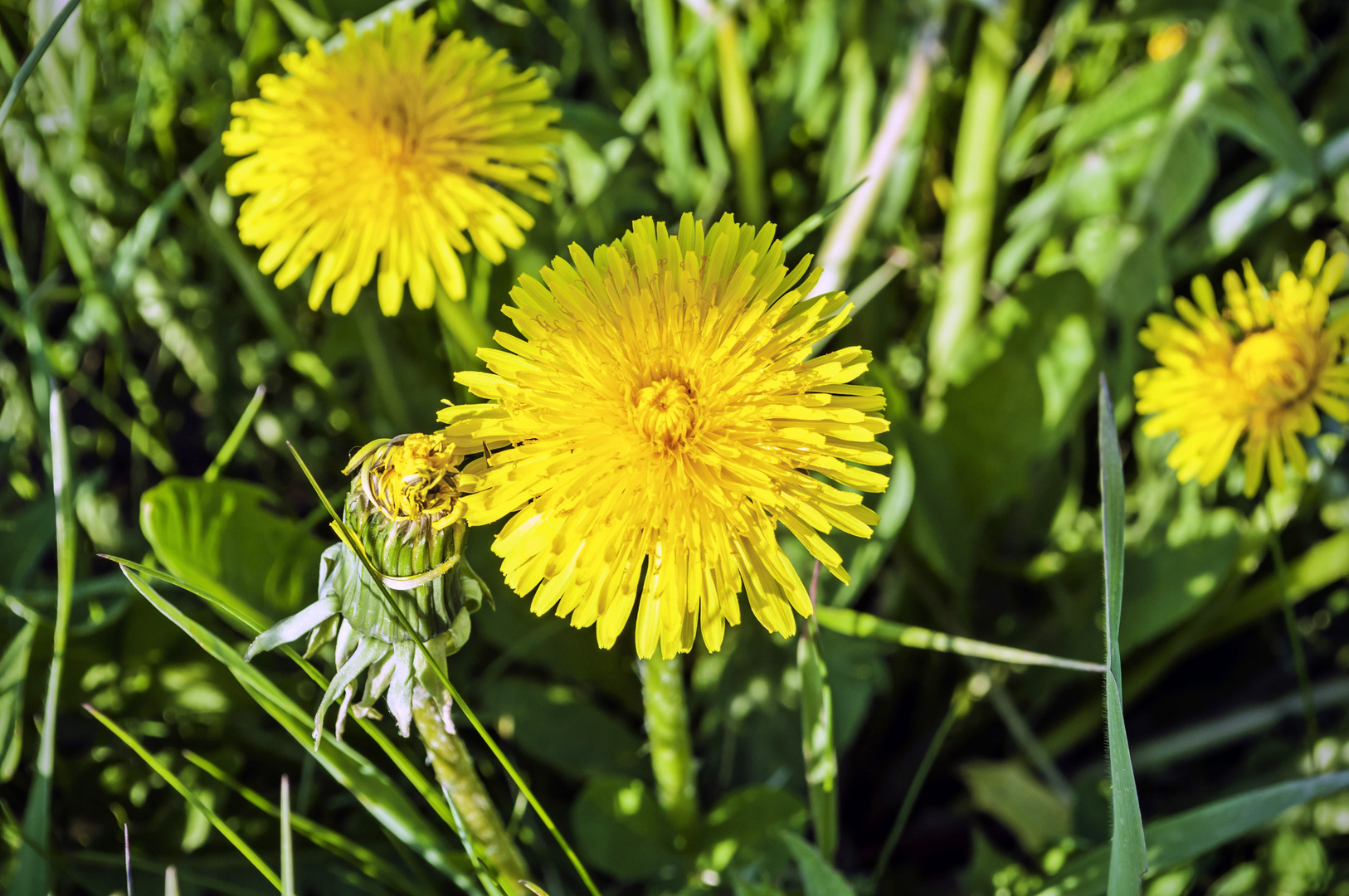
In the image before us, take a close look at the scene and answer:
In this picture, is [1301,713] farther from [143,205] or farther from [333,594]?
[143,205]

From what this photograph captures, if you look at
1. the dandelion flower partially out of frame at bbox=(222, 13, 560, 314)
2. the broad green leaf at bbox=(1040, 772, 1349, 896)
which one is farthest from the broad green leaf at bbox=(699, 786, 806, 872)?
the dandelion flower partially out of frame at bbox=(222, 13, 560, 314)

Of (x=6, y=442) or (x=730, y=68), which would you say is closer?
(x=6, y=442)

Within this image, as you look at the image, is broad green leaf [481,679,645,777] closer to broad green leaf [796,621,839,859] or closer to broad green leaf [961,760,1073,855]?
broad green leaf [796,621,839,859]

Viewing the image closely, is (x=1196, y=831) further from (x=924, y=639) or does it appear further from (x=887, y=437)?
(x=887, y=437)

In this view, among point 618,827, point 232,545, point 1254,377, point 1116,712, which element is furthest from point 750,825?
point 1254,377

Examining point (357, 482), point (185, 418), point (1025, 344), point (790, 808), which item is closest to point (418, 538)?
point (357, 482)

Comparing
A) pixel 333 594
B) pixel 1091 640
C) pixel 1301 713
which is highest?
pixel 333 594

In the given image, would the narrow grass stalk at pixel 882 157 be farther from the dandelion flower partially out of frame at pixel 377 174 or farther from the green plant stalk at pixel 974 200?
the dandelion flower partially out of frame at pixel 377 174

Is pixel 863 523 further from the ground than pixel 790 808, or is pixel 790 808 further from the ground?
pixel 863 523
